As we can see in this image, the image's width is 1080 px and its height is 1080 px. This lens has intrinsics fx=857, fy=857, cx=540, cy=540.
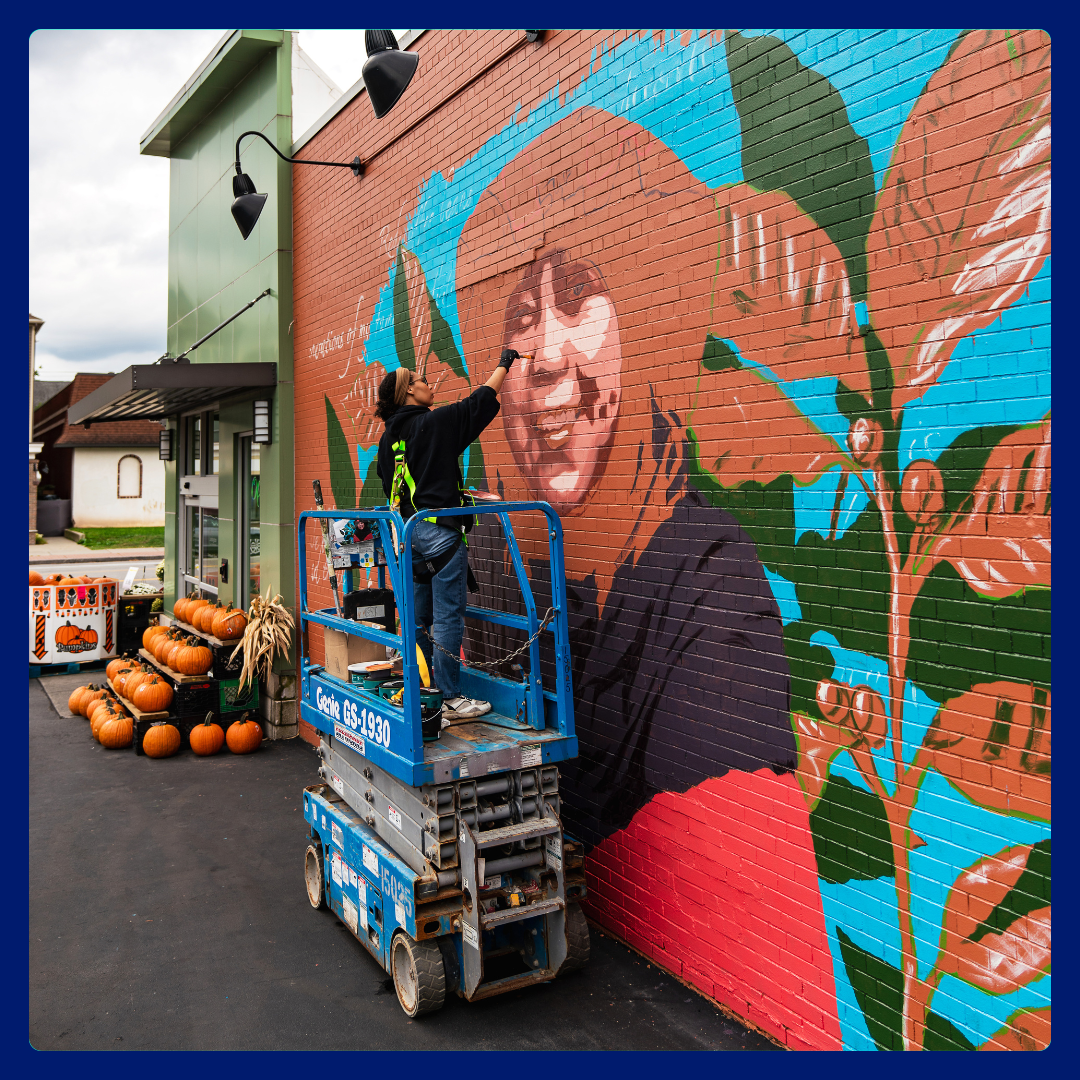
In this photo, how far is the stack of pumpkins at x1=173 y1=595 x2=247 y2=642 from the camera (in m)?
10.4

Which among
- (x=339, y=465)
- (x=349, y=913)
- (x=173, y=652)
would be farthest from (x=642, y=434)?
(x=173, y=652)

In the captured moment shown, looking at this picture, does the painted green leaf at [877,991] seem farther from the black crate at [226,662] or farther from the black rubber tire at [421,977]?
the black crate at [226,662]

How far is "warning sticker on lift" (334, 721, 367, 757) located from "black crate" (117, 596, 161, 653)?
9.88 meters

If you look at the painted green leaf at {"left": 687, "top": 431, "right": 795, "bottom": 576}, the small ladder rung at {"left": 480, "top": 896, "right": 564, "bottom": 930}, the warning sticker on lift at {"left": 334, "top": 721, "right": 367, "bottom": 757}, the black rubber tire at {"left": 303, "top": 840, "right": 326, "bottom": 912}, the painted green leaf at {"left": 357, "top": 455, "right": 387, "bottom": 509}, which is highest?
the painted green leaf at {"left": 357, "top": 455, "right": 387, "bottom": 509}

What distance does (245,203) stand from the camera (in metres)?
8.43

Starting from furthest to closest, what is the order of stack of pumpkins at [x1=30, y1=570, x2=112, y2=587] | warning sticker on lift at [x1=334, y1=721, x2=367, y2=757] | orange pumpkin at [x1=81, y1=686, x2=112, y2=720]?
stack of pumpkins at [x1=30, y1=570, x2=112, y2=587] < orange pumpkin at [x1=81, y1=686, x2=112, y2=720] < warning sticker on lift at [x1=334, y1=721, x2=367, y2=757]

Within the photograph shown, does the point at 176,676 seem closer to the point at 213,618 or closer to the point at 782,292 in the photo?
the point at 213,618

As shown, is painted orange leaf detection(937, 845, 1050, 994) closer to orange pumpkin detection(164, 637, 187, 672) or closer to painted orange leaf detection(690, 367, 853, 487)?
painted orange leaf detection(690, 367, 853, 487)

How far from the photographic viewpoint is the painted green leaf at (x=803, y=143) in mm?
3816

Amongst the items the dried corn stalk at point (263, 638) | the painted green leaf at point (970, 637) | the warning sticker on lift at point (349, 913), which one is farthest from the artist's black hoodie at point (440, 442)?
the dried corn stalk at point (263, 638)

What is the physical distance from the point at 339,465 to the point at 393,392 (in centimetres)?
414

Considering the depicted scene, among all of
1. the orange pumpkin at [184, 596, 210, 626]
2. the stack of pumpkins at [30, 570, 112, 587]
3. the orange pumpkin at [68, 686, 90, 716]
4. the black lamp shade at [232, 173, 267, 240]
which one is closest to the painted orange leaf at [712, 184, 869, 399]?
the black lamp shade at [232, 173, 267, 240]

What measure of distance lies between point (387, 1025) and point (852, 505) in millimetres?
3545

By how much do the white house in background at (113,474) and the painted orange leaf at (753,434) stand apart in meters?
36.9
